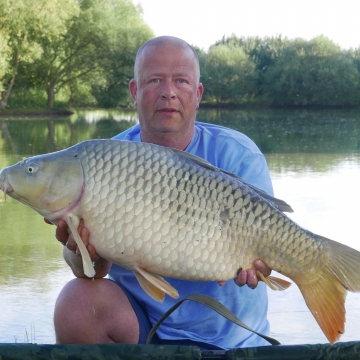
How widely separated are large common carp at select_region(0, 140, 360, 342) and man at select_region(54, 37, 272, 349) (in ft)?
0.36

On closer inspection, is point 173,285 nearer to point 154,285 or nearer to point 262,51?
point 154,285

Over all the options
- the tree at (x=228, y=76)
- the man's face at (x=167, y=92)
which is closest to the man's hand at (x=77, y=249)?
the man's face at (x=167, y=92)

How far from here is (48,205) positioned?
54.9 inches

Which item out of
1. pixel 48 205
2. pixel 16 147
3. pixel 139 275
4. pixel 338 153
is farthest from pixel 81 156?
pixel 16 147

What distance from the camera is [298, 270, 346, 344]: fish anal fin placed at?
1.39 meters

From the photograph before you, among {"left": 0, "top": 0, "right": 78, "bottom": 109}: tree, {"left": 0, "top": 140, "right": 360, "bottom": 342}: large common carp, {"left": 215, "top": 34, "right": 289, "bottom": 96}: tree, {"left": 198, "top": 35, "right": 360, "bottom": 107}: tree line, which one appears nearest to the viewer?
{"left": 0, "top": 140, "right": 360, "bottom": 342}: large common carp

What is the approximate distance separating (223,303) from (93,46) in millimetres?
22487

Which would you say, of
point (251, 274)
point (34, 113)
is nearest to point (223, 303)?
point (251, 274)

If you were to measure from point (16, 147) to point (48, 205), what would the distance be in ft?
23.4

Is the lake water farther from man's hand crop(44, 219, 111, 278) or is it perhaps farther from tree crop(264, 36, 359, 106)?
tree crop(264, 36, 359, 106)

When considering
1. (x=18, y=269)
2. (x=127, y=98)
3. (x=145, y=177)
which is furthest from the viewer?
(x=127, y=98)

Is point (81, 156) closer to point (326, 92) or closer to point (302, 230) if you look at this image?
point (302, 230)

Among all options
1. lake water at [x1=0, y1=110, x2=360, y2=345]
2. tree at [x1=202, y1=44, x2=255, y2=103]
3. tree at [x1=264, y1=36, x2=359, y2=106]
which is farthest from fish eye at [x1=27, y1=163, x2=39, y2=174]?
tree at [x1=202, y1=44, x2=255, y2=103]

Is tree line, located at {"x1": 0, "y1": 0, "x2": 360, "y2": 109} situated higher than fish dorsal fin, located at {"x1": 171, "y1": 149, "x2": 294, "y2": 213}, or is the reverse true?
fish dorsal fin, located at {"x1": 171, "y1": 149, "x2": 294, "y2": 213}
